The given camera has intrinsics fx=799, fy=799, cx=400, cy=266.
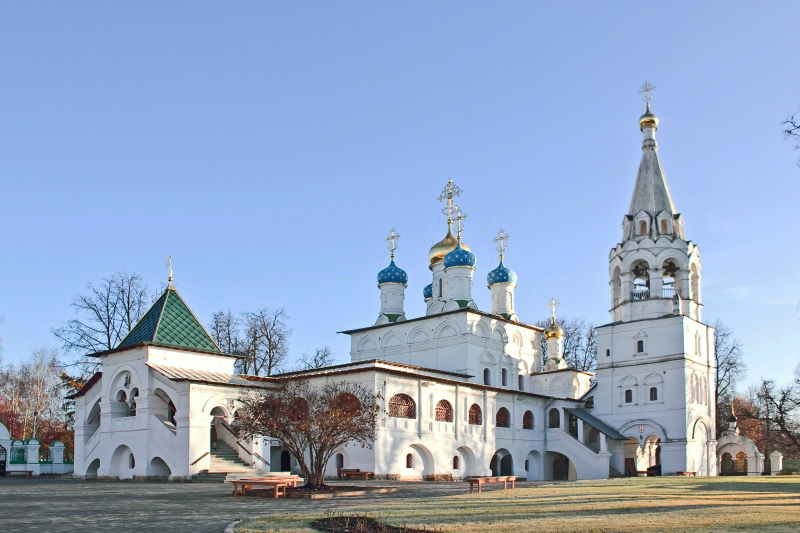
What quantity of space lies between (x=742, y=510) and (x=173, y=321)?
20.8 m

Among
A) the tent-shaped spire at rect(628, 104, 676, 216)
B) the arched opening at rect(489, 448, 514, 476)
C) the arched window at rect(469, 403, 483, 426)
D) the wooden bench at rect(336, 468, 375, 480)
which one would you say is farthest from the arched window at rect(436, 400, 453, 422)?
the tent-shaped spire at rect(628, 104, 676, 216)

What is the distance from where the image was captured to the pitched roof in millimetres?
35688

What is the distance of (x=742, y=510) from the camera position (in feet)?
37.8

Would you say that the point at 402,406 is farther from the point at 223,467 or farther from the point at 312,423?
the point at 312,423

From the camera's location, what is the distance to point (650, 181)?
119 ft

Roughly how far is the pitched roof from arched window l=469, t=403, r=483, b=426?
1181 centimetres

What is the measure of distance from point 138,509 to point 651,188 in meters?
29.0

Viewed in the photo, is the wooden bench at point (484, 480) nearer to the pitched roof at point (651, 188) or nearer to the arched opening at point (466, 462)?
the arched opening at point (466, 462)

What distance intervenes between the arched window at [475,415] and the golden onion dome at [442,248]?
10.2 metres

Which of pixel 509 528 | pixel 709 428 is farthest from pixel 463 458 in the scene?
pixel 509 528

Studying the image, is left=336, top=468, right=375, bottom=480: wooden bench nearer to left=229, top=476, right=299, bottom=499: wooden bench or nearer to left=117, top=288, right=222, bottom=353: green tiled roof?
left=117, top=288, right=222, bottom=353: green tiled roof

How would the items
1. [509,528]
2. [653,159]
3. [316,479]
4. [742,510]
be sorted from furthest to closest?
[653,159] → [316,479] → [742,510] → [509,528]

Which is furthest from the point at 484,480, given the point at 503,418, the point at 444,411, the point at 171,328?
the point at 503,418

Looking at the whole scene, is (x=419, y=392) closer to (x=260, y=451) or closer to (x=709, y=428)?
(x=260, y=451)
